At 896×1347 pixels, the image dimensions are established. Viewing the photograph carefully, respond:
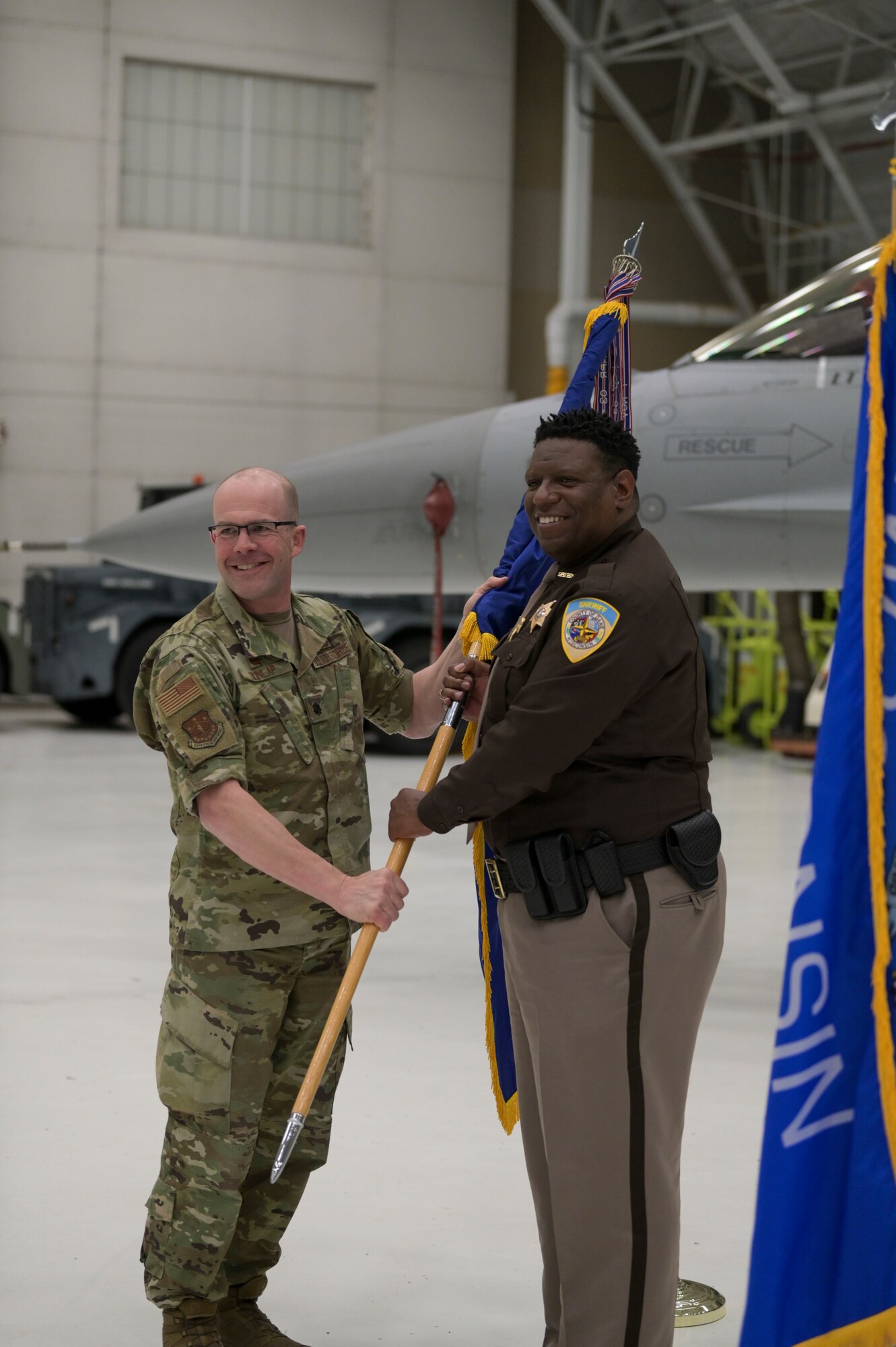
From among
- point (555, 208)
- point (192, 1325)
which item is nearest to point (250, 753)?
point (192, 1325)

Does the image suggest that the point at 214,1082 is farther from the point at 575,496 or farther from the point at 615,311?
the point at 615,311

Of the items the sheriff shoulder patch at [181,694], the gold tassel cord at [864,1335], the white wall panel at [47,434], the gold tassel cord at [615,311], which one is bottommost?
the gold tassel cord at [864,1335]

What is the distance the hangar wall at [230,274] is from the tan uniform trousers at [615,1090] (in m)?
15.4

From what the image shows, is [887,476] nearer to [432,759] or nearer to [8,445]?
[432,759]

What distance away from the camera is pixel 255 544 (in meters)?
2.61

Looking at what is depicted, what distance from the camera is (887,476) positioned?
199cm

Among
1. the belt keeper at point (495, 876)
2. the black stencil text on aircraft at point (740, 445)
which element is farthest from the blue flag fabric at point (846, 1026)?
the black stencil text on aircraft at point (740, 445)

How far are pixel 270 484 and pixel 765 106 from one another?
17.4m

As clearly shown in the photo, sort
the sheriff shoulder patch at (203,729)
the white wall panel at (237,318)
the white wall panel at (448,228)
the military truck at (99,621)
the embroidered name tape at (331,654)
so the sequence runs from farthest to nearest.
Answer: the white wall panel at (448,228)
the white wall panel at (237,318)
the military truck at (99,621)
the embroidered name tape at (331,654)
the sheriff shoulder patch at (203,729)

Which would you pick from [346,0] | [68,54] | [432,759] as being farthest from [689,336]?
[432,759]

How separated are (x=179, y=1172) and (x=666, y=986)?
98 cm

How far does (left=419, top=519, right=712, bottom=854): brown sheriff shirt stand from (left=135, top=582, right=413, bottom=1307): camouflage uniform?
0.41 metres

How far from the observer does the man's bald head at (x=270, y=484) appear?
2.66 meters

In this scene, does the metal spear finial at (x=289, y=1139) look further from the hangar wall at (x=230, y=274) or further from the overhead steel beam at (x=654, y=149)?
the overhead steel beam at (x=654, y=149)
